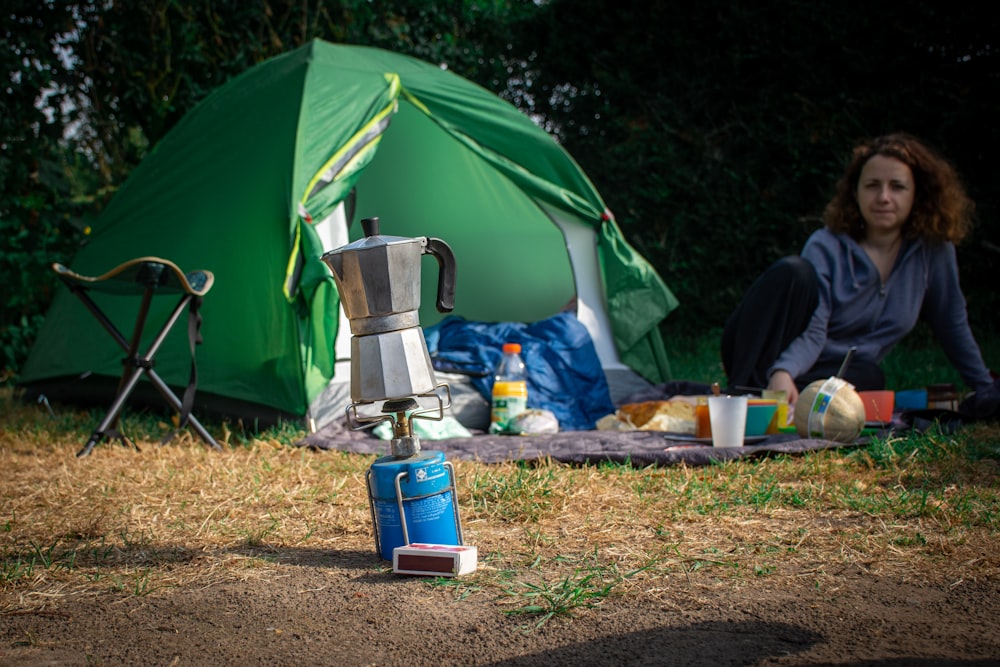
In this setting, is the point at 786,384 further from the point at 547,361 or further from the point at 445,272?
the point at 445,272

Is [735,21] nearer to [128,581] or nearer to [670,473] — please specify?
[670,473]

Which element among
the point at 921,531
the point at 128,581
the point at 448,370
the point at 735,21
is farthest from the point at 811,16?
the point at 128,581

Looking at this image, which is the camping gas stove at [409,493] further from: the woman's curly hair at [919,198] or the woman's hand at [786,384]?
the woman's curly hair at [919,198]

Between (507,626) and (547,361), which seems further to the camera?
(547,361)

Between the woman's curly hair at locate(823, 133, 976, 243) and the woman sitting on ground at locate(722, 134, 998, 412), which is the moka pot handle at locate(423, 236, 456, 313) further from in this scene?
the woman's curly hair at locate(823, 133, 976, 243)

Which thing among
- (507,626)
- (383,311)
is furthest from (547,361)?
(507,626)

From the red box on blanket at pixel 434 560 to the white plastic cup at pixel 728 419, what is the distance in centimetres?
126

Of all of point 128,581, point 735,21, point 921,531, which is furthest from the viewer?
point 735,21

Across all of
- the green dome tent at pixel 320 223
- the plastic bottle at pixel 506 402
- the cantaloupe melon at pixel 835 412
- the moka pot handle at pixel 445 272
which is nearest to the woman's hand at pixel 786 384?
the cantaloupe melon at pixel 835 412

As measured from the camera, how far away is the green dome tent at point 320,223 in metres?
3.37

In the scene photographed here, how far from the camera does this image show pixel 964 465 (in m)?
2.31

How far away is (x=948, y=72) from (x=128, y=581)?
465 centimetres

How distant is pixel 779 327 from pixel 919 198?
679 millimetres

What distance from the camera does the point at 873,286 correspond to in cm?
331
